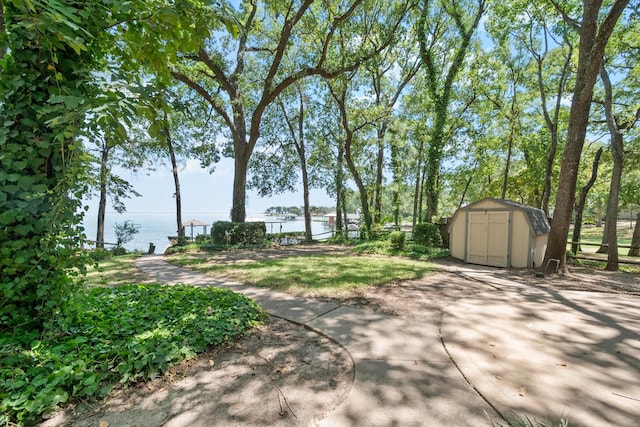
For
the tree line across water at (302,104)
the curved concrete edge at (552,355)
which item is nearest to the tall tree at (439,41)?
the tree line across water at (302,104)

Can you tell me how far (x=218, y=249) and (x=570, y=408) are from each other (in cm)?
1227

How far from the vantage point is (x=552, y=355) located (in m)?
2.68

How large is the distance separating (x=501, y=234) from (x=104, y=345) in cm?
1061

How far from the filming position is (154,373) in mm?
2193

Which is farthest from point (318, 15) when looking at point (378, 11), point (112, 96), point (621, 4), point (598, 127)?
point (598, 127)

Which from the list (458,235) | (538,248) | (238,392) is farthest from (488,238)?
(238,392)

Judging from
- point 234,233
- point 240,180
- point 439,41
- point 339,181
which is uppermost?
point 439,41

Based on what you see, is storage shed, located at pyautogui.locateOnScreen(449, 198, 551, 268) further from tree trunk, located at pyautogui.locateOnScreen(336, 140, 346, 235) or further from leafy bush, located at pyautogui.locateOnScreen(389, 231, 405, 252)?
tree trunk, located at pyautogui.locateOnScreen(336, 140, 346, 235)

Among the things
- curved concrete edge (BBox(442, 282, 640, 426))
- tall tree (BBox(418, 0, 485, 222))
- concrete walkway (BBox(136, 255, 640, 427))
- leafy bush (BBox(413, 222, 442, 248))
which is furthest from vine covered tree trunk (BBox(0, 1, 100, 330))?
tall tree (BBox(418, 0, 485, 222))

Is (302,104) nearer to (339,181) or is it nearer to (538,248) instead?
(339,181)

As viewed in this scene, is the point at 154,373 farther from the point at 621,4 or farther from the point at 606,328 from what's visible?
the point at 621,4

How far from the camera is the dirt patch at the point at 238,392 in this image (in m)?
1.77

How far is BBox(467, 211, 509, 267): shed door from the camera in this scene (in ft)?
29.7

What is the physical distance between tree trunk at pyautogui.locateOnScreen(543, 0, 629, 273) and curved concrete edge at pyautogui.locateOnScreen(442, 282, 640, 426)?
A: 11.0 feet
